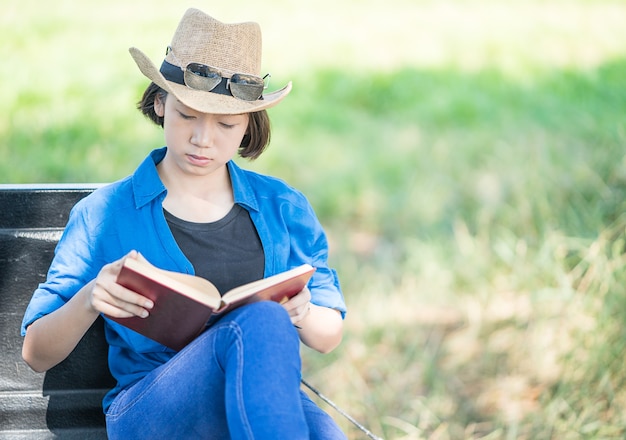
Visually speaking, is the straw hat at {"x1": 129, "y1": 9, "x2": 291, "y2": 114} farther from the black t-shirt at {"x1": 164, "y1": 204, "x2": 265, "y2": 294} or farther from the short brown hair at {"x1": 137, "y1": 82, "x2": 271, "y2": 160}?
the black t-shirt at {"x1": 164, "y1": 204, "x2": 265, "y2": 294}

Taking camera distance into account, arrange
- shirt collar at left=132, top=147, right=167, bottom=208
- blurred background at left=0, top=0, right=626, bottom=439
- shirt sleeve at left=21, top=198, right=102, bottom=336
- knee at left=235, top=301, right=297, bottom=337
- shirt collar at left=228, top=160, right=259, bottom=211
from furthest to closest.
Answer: blurred background at left=0, top=0, right=626, bottom=439
shirt collar at left=228, top=160, right=259, bottom=211
shirt collar at left=132, top=147, right=167, bottom=208
shirt sleeve at left=21, top=198, right=102, bottom=336
knee at left=235, top=301, right=297, bottom=337

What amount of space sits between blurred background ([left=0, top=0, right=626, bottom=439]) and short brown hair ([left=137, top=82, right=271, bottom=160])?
1298 mm

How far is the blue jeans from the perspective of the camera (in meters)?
1.71

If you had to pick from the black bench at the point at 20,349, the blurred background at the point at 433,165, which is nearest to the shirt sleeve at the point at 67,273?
the black bench at the point at 20,349

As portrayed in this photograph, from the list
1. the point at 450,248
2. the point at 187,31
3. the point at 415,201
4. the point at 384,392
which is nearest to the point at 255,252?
the point at 187,31

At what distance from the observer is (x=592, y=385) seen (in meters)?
3.23

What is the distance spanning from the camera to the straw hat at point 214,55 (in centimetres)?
201

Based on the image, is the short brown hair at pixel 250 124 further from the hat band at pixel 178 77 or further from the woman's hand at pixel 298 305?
the woman's hand at pixel 298 305

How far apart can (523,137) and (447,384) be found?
2.66 m

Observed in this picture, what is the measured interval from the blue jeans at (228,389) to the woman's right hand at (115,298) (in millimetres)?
168

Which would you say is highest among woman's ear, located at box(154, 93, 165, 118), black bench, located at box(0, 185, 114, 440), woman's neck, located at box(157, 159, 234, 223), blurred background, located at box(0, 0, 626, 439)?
woman's ear, located at box(154, 93, 165, 118)

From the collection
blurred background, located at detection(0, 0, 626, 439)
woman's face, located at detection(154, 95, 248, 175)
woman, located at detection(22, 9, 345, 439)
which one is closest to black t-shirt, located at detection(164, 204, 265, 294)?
woman, located at detection(22, 9, 345, 439)

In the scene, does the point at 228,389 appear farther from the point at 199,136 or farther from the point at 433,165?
the point at 433,165

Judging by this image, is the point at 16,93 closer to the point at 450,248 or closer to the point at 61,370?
the point at 450,248
